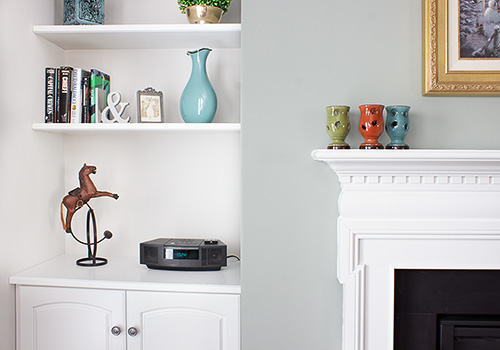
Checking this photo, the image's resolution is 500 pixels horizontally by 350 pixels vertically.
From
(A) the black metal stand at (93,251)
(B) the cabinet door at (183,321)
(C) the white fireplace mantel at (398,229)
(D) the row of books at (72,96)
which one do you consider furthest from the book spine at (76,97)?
(C) the white fireplace mantel at (398,229)

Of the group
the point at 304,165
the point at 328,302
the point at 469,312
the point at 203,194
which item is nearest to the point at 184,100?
the point at 203,194

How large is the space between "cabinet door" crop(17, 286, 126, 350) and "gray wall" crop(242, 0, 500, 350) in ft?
1.62

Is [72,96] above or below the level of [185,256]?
above

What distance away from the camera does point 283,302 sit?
1507 mm

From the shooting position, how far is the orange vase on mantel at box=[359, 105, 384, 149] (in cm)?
138

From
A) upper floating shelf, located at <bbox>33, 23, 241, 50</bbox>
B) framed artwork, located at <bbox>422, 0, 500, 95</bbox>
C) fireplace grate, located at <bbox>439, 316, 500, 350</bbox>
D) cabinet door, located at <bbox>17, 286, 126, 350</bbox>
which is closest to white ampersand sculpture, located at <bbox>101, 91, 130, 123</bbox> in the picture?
upper floating shelf, located at <bbox>33, 23, 241, 50</bbox>

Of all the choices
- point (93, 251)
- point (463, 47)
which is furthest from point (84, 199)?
point (463, 47)

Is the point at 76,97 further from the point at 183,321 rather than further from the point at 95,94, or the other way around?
the point at 183,321

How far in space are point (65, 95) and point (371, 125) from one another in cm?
117

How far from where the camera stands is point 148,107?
1.79 m

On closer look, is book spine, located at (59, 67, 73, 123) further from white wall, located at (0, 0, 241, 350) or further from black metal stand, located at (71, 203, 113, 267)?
black metal stand, located at (71, 203, 113, 267)

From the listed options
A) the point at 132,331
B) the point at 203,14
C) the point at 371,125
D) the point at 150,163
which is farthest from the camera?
the point at 150,163

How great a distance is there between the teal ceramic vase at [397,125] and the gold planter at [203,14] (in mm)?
750

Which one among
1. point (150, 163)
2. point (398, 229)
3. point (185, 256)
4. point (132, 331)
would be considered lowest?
point (132, 331)
